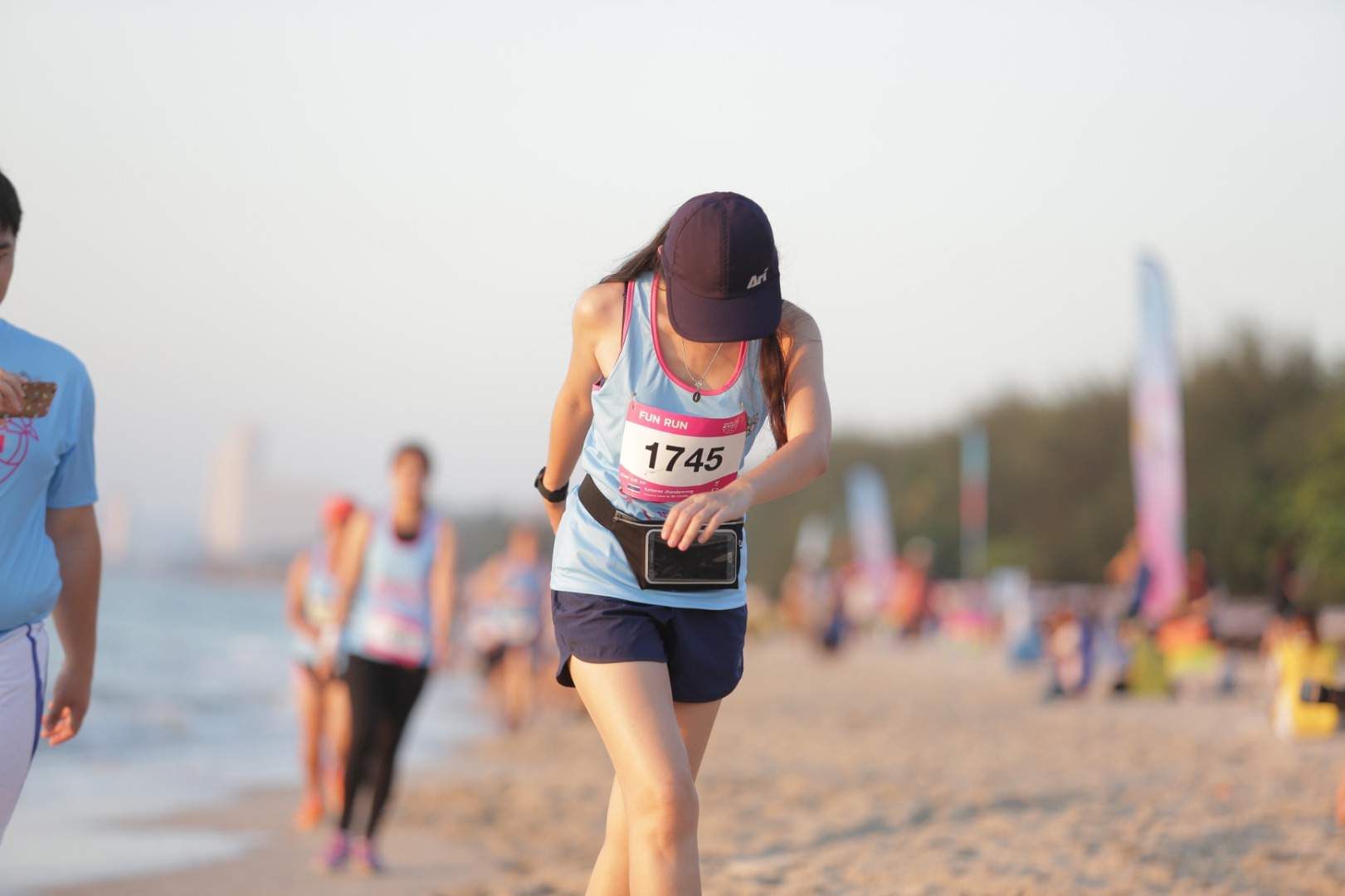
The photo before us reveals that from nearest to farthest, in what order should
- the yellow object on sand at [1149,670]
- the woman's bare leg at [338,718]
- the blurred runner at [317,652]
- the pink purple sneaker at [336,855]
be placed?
the pink purple sneaker at [336,855] → the woman's bare leg at [338,718] → the blurred runner at [317,652] → the yellow object on sand at [1149,670]

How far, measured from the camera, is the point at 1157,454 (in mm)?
14117

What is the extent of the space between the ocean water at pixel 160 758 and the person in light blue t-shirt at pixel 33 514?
10.6ft

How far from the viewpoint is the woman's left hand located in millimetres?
2557

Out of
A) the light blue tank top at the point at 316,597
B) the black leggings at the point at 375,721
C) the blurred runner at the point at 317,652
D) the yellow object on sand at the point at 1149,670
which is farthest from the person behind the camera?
the yellow object on sand at the point at 1149,670

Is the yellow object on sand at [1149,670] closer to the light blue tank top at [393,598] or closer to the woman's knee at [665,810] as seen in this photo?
the light blue tank top at [393,598]

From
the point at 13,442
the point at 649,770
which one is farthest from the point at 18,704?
the point at 649,770

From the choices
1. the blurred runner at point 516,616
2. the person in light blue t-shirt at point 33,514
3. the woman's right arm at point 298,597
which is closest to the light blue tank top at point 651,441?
the person in light blue t-shirt at point 33,514

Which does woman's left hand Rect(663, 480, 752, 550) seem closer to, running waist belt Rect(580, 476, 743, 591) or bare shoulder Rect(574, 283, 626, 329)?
running waist belt Rect(580, 476, 743, 591)

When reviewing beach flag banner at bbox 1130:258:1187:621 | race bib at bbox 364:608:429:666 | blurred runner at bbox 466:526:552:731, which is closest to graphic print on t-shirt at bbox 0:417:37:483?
race bib at bbox 364:608:429:666

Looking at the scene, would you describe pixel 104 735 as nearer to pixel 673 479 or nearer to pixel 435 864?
pixel 435 864

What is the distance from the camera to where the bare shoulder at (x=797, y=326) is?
2.95 meters

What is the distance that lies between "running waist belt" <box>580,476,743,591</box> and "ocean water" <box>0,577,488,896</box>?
3.93 metres

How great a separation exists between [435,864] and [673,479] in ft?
12.9

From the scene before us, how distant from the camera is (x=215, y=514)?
413 feet
